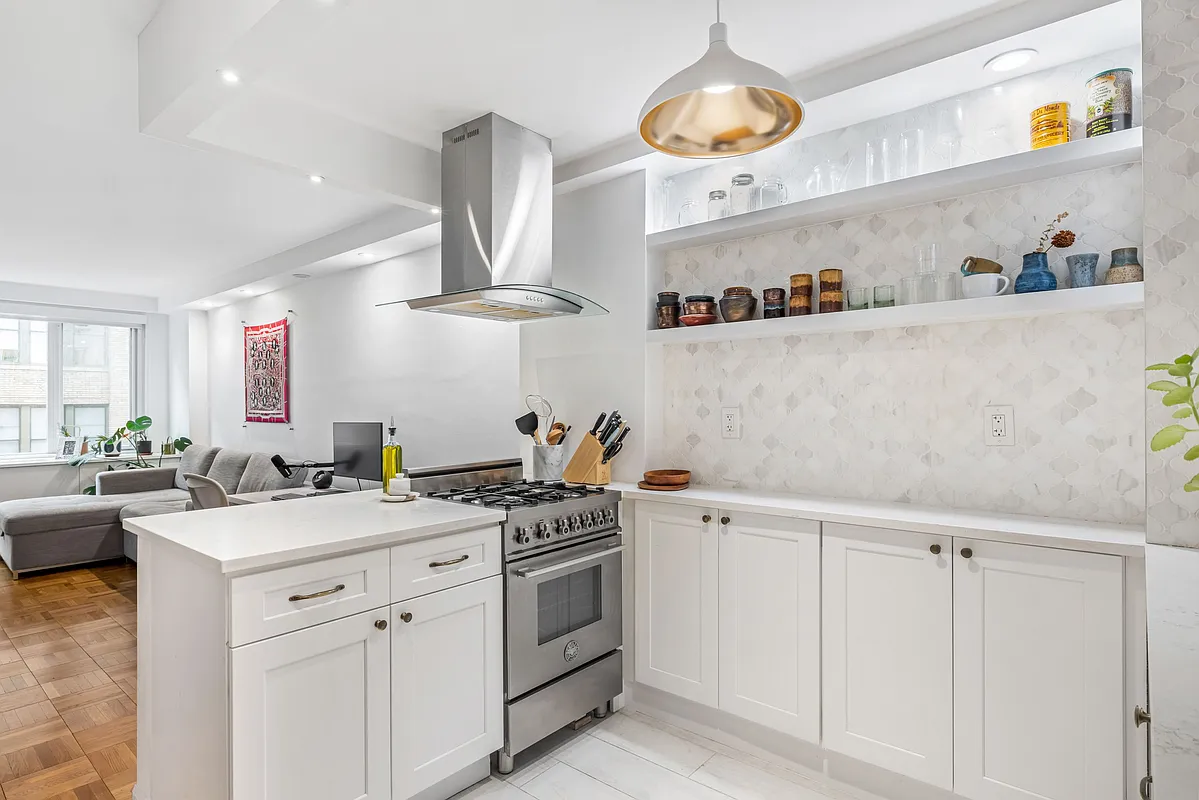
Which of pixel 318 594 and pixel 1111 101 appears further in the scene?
pixel 1111 101

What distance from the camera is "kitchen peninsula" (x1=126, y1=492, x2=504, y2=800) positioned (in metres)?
1.61

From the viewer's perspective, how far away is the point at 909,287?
2223 millimetres

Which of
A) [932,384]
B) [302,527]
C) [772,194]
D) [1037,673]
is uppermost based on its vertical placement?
[772,194]

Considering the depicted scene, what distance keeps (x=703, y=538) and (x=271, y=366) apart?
4698 millimetres

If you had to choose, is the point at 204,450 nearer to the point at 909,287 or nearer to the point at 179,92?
the point at 179,92

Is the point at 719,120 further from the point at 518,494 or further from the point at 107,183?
the point at 107,183

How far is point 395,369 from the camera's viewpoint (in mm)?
4441

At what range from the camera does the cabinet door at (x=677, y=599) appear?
248cm

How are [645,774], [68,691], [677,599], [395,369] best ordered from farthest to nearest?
[395,369], [68,691], [677,599], [645,774]

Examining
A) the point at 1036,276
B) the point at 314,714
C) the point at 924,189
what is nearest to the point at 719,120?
the point at 924,189

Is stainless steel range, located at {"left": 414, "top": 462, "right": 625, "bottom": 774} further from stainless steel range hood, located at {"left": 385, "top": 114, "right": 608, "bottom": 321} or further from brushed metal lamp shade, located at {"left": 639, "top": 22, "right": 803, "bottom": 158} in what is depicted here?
brushed metal lamp shade, located at {"left": 639, "top": 22, "right": 803, "bottom": 158}

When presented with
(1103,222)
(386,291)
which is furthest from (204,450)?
(1103,222)

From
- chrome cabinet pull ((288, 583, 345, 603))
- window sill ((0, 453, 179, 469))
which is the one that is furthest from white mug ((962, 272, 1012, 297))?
window sill ((0, 453, 179, 469))

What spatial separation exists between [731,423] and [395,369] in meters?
2.59
